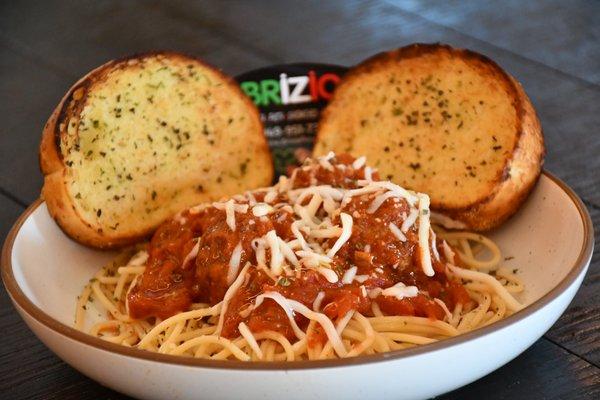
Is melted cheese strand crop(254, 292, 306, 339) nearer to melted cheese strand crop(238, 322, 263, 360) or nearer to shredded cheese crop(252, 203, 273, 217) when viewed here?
melted cheese strand crop(238, 322, 263, 360)

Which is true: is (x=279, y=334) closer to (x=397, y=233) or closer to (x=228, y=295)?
(x=228, y=295)

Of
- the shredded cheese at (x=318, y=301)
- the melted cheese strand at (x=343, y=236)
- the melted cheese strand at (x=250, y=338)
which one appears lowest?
the melted cheese strand at (x=250, y=338)

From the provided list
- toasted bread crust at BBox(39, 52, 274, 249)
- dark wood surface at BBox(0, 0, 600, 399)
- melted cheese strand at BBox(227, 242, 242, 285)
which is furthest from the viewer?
dark wood surface at BBox(0, 0, 600, 399)

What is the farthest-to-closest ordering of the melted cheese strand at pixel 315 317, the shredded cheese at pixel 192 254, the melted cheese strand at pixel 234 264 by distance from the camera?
the shredded cheese at pixel 192 254, the melted cheese strand at pixel 234 264, the melted cheese strand at pixel 315 317

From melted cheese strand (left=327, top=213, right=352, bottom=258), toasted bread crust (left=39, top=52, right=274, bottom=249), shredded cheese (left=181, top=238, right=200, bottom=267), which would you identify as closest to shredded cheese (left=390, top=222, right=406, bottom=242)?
melted cheese strand (left=327, top=213, right=352, bottom=258)

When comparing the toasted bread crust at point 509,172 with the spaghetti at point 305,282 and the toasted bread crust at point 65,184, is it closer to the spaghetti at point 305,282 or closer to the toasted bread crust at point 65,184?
the spaghetti at point 305,282

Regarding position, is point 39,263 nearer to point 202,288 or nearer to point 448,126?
point 202,288

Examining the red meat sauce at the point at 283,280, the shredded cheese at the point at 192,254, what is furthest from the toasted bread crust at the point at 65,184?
the shredded cheese at the point at 192,254
